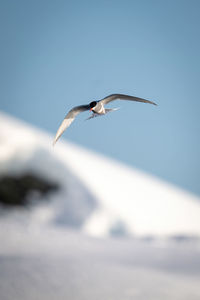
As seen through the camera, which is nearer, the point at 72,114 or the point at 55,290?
the point at 72,114

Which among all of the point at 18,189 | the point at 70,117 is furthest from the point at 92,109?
the point at 18,189

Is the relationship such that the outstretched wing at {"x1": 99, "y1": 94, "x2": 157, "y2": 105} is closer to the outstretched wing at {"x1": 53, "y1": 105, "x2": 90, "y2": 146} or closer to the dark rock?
the outstretched wing at {"x1": 53, "y1": 105, "x2": 90, "y2": 146}

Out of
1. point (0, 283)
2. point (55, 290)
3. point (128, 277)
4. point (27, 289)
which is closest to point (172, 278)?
point (128, 277)

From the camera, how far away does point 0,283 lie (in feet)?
7.22

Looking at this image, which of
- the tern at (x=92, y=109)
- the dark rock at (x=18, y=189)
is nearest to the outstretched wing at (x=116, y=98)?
the tern at (x=92, y=109)

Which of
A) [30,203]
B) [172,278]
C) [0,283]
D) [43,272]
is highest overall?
[30,203]

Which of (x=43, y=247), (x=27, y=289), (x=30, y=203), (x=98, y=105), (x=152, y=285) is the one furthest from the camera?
(x=30, y=203)

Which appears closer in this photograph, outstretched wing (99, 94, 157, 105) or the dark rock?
outstretched wing (99, 94, 157, 105)

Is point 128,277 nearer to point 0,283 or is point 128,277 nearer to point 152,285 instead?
point 152,285

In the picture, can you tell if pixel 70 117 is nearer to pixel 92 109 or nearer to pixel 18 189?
pixel 92 109

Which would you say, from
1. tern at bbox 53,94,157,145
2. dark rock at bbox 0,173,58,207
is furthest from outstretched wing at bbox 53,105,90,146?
dark rock at bbox 0,173,58,207

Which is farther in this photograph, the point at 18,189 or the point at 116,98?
the point at 18,189

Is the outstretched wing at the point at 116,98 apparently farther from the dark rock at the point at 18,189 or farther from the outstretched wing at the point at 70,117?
the dark rock at the point at 18,189

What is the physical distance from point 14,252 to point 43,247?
35cm
